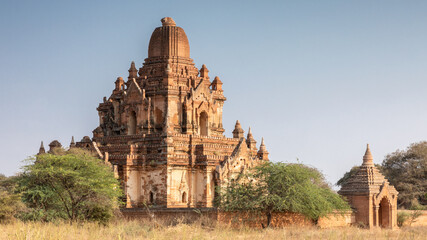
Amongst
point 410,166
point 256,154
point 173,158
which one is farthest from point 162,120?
point 410,166

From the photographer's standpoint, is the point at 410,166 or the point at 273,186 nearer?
the point at 273,186

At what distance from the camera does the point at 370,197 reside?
34156mm

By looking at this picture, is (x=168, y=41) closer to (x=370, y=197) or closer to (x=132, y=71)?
(x=132, y=71)

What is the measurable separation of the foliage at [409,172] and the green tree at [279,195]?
2252 cm

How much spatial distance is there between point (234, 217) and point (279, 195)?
221 cm

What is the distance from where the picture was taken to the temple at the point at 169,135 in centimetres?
3359

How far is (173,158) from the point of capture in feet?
110

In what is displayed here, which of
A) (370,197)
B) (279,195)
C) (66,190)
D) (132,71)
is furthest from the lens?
(132,71)

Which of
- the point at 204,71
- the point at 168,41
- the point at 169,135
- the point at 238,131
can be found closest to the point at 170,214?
the point at 169,135

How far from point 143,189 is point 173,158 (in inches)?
85.2

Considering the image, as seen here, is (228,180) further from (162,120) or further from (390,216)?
(390,216)

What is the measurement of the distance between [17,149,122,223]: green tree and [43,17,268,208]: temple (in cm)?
419

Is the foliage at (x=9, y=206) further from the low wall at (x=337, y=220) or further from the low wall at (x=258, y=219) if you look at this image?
the low wall at (x=337, y=220)

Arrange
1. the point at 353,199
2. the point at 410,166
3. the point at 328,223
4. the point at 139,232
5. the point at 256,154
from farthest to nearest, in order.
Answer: the point at 410,166
the point at 256,154
the point at 353,199
the point at 328,223
the point at 139,232
